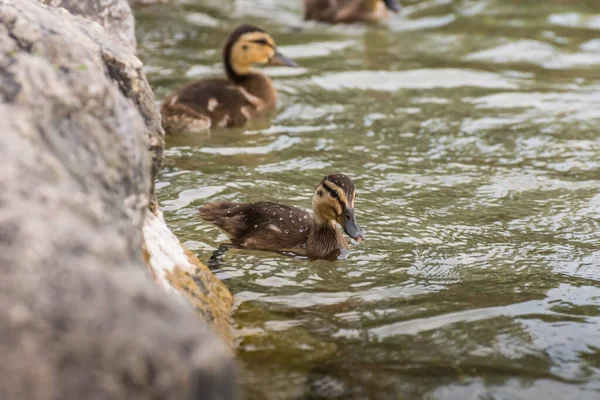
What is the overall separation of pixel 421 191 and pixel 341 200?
Answer: 1009 millimetres

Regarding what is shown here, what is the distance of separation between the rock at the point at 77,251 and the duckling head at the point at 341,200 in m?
1.74

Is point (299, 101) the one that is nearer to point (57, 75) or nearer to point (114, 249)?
point (57, 75)

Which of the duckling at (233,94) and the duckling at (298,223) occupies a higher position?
the duckling at (233,94)

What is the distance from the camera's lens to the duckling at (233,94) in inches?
263

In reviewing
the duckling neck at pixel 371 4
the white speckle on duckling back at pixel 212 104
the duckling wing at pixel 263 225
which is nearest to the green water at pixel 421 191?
the duckling wing at pixel 263 225

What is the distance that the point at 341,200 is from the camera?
4.47m

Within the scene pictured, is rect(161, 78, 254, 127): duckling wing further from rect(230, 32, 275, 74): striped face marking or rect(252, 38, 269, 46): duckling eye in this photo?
rect(252, 38, 269, 46): duckling eye

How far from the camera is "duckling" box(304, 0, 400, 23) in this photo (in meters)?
10.4

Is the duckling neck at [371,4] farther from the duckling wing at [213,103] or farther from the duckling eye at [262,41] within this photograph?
the duckling wing at [213,103]

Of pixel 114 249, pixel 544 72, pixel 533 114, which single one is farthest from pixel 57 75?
pixel 544 72

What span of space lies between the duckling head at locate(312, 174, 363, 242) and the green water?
5.6 inches

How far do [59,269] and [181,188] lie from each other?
3.31 metres

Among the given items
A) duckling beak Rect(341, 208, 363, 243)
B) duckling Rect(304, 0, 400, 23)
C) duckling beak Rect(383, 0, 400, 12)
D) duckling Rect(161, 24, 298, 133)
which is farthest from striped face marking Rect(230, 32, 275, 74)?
duckling beak Rect(341, 208, 363, 243)

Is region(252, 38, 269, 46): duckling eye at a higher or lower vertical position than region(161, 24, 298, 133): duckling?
higher
